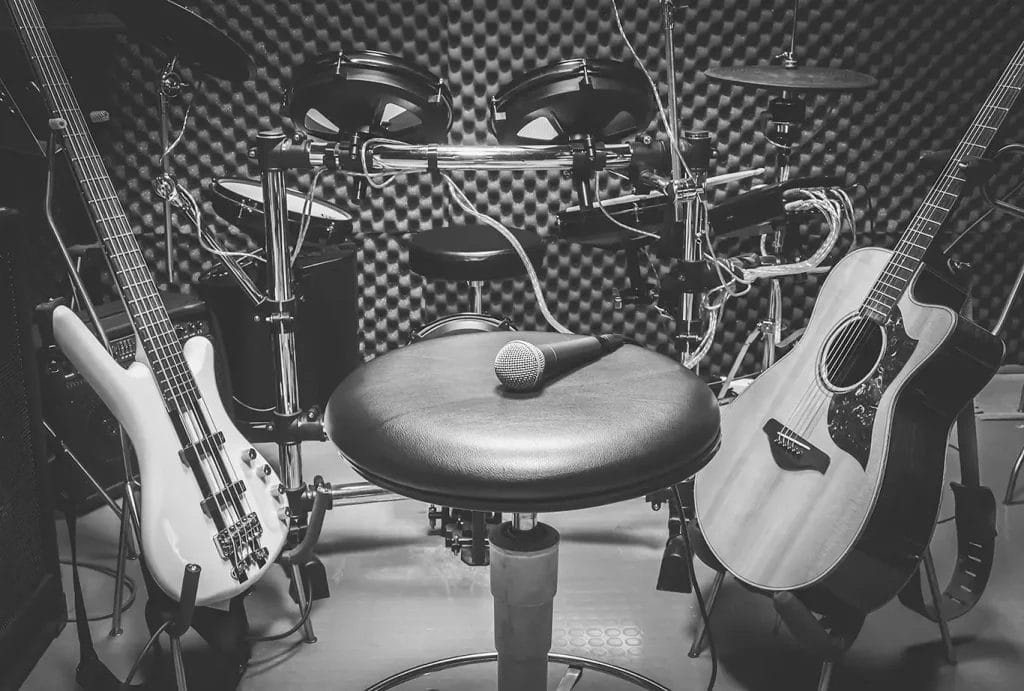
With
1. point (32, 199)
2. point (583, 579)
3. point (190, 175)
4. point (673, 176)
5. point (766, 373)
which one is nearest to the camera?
point (766, 373)

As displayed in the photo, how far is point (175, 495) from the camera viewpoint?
1.78 meters

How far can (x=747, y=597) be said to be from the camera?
2.26 m

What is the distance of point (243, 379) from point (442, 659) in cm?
138

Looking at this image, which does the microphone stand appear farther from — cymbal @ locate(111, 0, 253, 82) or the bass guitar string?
the bass guitar string

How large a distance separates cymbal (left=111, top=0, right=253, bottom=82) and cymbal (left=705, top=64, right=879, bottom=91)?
1353 mm

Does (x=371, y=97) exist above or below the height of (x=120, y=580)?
above

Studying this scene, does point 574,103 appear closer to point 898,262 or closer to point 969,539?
point 898,262

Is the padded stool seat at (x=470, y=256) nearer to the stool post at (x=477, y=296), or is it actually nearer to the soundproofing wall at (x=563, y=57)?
the stool post at (x=477, y=296)

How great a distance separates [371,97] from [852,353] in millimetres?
1148

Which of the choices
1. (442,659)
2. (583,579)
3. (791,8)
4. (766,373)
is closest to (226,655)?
(442,659)

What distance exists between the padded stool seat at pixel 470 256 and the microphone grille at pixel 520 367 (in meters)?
1.38

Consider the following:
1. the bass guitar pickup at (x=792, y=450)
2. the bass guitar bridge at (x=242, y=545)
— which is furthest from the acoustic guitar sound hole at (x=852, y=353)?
the bass guitar bridge at (x=242, y=545)

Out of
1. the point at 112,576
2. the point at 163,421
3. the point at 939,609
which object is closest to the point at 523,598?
the point at 163,421

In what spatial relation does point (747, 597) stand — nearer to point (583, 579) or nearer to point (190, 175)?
point (583, 579)
